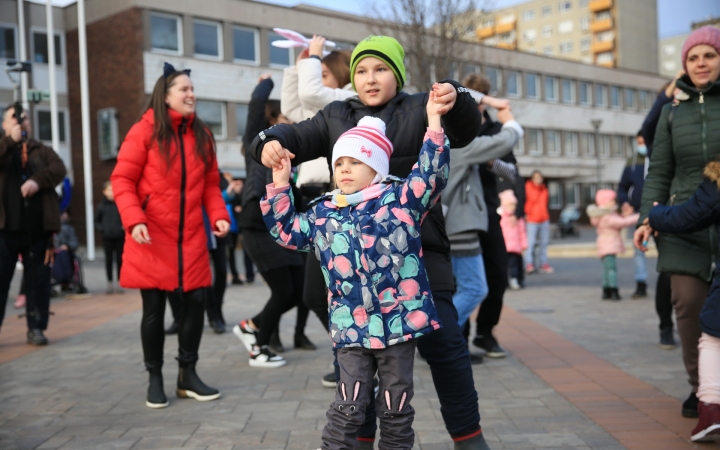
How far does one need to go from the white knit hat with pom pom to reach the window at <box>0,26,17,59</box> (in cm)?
3634

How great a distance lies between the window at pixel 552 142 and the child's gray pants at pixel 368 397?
56.4 m

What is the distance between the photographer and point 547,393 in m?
5.18

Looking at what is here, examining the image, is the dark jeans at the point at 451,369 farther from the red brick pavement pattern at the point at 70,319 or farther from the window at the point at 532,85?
the window at the point at 532,85

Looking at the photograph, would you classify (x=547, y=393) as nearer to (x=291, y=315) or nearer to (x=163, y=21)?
(x=291, y=315)

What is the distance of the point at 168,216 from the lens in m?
5.08

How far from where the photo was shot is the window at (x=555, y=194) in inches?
2301

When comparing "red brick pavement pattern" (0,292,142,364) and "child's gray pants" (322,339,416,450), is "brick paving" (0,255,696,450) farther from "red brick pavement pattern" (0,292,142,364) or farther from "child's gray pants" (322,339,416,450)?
"child's gray pants" (322,339,416,450)

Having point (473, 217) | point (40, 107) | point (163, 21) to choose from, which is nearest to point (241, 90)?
point (163, 21)

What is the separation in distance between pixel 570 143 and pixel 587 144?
84.6 inches

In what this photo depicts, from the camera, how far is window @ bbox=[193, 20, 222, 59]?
3803 cm

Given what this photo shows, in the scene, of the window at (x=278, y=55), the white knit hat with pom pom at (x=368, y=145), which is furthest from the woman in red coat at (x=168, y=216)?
the window at (x=278, y=55)

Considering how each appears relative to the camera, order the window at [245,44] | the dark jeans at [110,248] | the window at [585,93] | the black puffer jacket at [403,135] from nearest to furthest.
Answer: the black puffer jacket at [403,135] < the dark jeans at [110,248] < the window at [245,44] < the window at [585,93]

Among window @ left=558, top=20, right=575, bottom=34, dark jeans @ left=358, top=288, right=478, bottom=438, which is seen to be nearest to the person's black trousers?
dark jeans @ left=358, top=288, right=478, bottom=438

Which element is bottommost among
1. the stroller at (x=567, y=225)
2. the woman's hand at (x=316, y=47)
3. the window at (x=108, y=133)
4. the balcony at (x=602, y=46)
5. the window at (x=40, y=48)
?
the stroller at (x=567, y=225)
